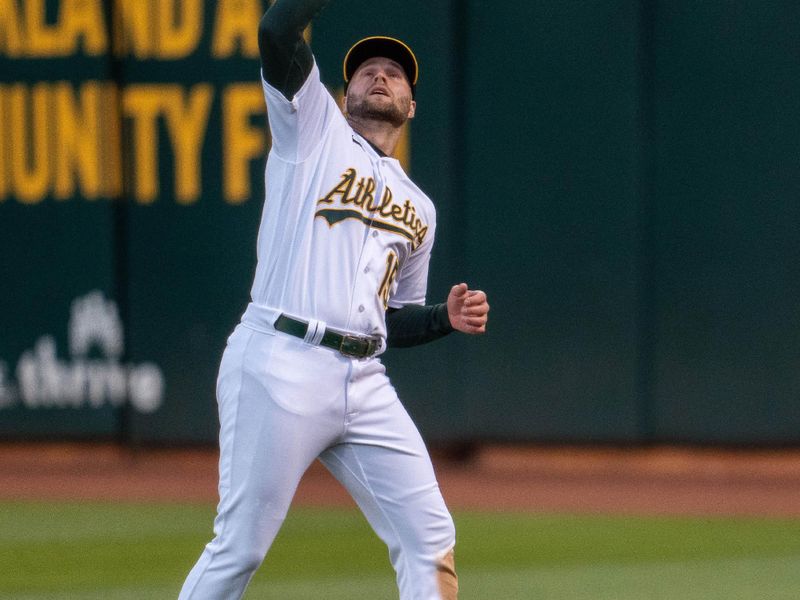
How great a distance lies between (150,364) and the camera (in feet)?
26.8

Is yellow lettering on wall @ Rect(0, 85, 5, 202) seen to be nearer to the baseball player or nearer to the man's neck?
the man's neck

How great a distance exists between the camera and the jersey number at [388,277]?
3.46 metres

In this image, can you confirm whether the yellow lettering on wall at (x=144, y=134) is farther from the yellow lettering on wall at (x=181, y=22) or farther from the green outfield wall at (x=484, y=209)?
the yellow lettering on wall at (x=181, y=22)

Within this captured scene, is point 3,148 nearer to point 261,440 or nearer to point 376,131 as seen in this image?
point 376,131

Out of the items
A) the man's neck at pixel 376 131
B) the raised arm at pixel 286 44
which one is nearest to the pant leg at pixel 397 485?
the man's neck at pixel 376 131

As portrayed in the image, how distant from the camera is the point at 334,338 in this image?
330 centimetres

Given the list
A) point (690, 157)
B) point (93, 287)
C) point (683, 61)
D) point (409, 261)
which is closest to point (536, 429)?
point (690, 157)

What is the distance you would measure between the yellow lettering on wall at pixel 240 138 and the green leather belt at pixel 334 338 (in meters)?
4.84

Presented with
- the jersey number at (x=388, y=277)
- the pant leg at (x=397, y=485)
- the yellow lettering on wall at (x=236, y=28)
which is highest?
the yellow lettering on wall at (x=236, y=28)

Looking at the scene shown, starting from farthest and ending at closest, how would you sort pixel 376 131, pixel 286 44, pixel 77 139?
pixel 77 139 → pixel 376 131 → pixel 286 44

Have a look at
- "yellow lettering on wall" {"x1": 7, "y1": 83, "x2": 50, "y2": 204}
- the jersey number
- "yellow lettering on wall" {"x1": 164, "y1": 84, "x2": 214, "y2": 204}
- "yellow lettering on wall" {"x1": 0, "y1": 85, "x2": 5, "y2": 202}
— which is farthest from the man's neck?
"yellow lettering on wall" {"x1": 0, "y1": 85, "x2": 5, "y2": 202}

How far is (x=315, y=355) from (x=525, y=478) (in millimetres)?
4644

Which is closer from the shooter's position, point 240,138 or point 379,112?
point 379,112

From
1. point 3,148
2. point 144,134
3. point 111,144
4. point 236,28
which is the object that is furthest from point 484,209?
point 3,148
